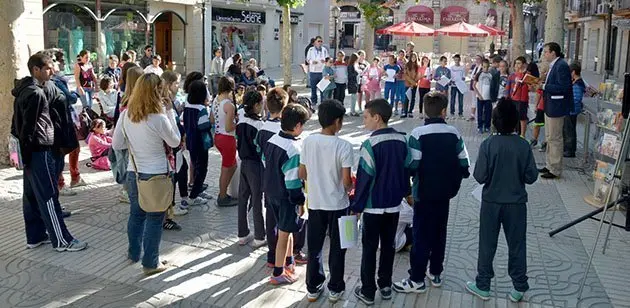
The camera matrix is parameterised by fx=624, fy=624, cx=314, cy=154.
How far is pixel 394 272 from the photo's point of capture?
5.76 m

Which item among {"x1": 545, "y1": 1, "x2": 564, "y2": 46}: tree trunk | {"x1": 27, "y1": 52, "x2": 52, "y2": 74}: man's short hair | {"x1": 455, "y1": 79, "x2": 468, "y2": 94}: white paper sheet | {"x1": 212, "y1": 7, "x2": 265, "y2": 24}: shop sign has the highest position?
{"x1": 212, "y1": 7, "x2": 265, "y2": 24}: shop sign

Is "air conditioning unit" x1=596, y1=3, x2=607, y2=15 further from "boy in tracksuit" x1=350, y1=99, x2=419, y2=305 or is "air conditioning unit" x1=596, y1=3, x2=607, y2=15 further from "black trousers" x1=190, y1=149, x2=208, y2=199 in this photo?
"boy in tracksuit" x1=350, y1=99, x2=419, y2=305

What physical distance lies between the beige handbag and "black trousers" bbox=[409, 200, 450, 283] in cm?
211

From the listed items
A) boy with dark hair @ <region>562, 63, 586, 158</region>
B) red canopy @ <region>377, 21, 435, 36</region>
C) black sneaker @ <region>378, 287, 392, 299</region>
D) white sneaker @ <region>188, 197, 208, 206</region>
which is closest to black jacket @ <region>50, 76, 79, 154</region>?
white sneaker @ <region>188, 197, 208, 206</region>

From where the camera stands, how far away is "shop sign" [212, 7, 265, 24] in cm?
2856

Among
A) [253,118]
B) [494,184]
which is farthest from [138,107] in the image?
[494,184]

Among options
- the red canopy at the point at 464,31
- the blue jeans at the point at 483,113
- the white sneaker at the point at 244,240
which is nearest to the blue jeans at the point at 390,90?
the blue jeans at the point at 483,113

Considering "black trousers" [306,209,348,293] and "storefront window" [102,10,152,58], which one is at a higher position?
"storefront window" [102,10,152,58]

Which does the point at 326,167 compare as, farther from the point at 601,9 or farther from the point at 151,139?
the point at 601,9

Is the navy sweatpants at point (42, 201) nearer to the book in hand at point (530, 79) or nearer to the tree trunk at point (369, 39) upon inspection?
the book in hand at point (530, 79)

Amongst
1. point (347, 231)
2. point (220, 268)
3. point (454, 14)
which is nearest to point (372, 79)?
point (220, 268)

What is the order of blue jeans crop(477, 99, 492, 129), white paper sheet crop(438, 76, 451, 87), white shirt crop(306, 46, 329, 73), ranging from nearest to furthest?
blue jeans crop(477, 99, 492, 129)
white paper sheet crop(438, 76, 451, 87)
white shirt crop(306, 46, 329, 73)

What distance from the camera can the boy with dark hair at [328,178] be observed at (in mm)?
4660

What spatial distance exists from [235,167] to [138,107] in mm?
2446
